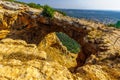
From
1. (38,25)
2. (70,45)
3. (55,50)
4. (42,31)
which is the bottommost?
(70,45)

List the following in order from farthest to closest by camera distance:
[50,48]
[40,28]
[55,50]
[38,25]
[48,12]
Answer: [55,50] < [50,48] < [40,28] < [38,25] < [48,12]

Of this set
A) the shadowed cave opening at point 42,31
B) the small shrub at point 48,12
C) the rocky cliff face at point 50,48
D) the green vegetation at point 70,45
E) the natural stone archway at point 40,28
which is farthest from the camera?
the green vegetation at point 70,45

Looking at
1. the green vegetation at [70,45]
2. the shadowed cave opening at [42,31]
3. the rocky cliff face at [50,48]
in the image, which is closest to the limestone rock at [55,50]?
the rocky cliff face at [50,48]

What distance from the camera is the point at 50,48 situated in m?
77.1

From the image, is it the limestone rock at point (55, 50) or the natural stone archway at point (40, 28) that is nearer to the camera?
the natural stone archway at point (40, 28)

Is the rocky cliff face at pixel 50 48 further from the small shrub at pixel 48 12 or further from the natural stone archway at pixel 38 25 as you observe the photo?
the small shrub at pixel 48 12

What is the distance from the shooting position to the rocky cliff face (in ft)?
83.7

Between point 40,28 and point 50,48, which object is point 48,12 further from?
point 50,48

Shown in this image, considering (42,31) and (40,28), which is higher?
(40,28)

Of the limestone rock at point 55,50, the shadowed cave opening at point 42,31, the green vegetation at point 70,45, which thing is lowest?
the green vegetation at point 70,45

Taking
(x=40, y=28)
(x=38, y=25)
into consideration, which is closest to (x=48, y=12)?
(x=38, y=25)

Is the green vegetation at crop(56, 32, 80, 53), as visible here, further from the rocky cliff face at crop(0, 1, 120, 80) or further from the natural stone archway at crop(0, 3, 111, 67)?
the natural stone archway at crop(0, 3, 111, 67)

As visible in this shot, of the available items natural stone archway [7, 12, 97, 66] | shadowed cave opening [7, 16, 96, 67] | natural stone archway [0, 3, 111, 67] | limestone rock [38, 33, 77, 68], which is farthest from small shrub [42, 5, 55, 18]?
limestone rock [38, 33, 77, 68]

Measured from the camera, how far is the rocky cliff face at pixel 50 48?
25.5 m
